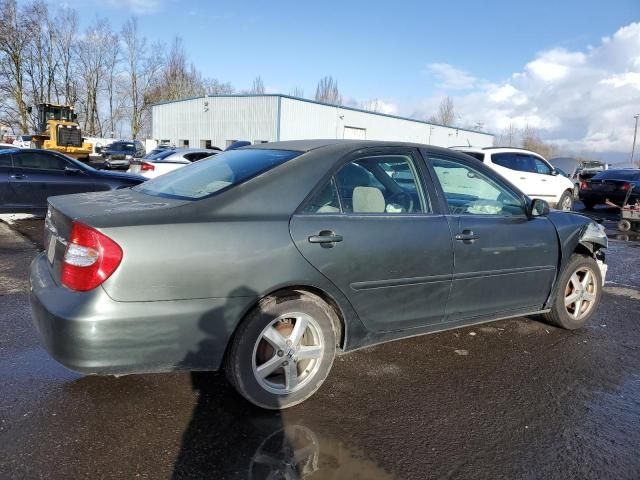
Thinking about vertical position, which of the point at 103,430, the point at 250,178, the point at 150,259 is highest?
the point at 250,178

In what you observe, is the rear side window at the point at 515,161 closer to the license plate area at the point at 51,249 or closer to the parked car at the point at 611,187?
the parked car at the point at 611,187

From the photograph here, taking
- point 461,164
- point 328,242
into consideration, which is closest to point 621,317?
point 461,164

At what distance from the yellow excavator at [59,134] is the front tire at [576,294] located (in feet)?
106

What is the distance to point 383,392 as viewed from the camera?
3.28m

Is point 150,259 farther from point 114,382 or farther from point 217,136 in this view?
point 217,136

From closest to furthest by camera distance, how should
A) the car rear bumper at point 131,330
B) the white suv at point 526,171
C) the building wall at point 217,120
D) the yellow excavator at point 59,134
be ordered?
1. the car rear bumper at point 131,330
2. the white suv at point 526,171
3. the building wall at point 217,120
4. the yellow excavator at point 59,134

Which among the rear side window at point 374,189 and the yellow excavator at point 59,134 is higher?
the yellow excavator at point 59,134

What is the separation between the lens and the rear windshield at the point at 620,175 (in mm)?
15430

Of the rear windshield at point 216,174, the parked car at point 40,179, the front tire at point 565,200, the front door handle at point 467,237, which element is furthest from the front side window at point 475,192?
the front tire at point 565,200

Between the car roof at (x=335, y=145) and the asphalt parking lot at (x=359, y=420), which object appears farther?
the car roof at (x=335, y=145)

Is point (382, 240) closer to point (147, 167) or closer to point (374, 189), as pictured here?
point (374, 189)

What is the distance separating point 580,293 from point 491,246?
152 centimetres

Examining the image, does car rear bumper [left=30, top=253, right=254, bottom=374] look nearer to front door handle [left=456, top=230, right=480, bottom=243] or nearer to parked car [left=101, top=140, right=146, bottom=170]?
front door handle [left=456, top=230, right=480, bottom=243]

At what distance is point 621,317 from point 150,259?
4.78 m
